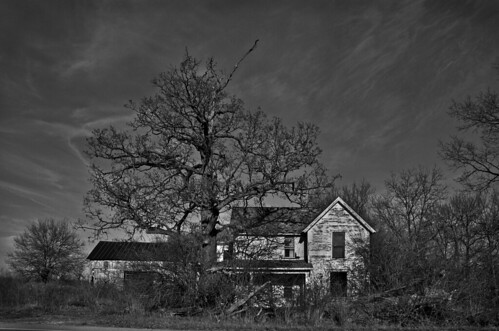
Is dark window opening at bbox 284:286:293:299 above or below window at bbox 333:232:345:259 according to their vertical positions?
below

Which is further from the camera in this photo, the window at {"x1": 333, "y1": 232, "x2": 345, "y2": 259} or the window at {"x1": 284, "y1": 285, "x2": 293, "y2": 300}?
the window at {"x1": 333, "y1": 232, "x2": 345, "y2": 259}

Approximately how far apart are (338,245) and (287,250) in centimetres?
390

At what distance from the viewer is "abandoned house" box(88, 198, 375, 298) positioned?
16.5 m

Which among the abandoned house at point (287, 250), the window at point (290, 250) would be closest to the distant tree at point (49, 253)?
the abandoned house at point (287, 250)

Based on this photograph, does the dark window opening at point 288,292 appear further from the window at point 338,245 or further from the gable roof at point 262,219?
the window at point 338,245

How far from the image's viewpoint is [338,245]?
3347cm

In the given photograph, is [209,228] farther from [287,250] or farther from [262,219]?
[287,250]

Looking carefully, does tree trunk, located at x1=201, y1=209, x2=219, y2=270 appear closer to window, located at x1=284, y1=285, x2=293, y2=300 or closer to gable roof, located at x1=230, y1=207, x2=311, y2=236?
gable roof, located at x1=230, y1=207, x2=311, y2=236

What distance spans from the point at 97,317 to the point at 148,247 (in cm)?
445

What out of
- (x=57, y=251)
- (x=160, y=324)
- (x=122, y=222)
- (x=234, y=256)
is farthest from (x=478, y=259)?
(x=57, y=251)

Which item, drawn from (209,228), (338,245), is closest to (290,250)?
(338,245)

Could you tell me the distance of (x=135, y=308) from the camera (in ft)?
52.1

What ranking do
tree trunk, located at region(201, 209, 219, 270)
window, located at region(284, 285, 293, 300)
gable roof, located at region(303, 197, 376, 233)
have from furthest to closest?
gable roof, located at region(303, 197, 376, 233) < tree trunk, located at region(201, 209, 219, 270) < window, located at region(284, 285, 293, 300)

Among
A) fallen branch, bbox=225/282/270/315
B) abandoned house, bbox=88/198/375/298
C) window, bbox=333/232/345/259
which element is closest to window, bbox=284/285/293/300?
abandoned house, bbox=88/198/375/298
